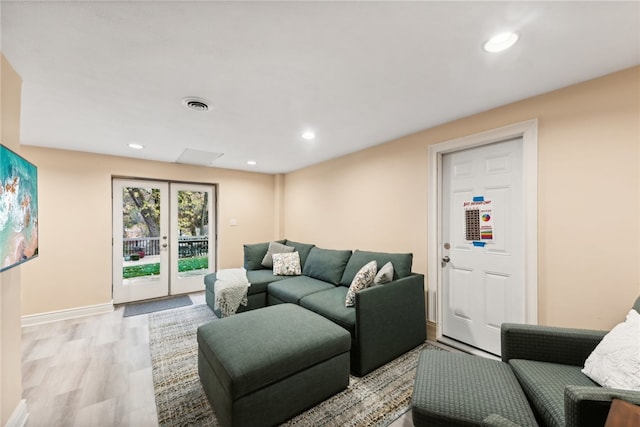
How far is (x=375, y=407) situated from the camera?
1.76 meters

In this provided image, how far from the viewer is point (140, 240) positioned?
13.3 ft

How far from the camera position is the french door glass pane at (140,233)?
3965 millimetres

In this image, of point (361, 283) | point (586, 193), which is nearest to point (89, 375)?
point (361, 283)

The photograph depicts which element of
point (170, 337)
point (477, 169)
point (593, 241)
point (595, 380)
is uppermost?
point (477, 169)

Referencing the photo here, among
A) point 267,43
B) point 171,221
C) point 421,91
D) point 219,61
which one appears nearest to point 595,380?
point 421,91

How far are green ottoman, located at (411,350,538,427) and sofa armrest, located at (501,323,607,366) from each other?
14 centimetres

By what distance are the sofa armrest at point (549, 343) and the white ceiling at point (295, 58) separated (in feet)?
5.53

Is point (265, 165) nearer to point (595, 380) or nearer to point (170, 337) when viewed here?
point (170, 337)

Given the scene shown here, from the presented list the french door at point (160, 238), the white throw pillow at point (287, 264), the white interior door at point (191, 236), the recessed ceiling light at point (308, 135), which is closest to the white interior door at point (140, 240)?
the french door at point (160, 238)

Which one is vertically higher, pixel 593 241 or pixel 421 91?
pixel 421 91

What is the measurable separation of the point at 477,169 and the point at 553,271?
3.48 feet

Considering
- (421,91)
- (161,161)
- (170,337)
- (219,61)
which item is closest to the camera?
(219,61)

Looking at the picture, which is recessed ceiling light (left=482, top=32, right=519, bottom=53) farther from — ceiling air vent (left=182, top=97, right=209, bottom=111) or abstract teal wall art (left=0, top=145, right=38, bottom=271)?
abstract teal wall art (left=0, top=145, right=38, bottom=271)

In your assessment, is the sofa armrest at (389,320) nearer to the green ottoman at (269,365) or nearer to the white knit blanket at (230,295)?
the green ottoman at (269,365)
